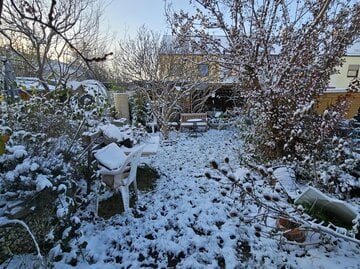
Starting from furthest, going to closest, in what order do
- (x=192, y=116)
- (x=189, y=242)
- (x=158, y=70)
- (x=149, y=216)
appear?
Result: (x=192, y=116) < (x=158, y=70) < (x=149, y=216) < (x=189, y=242)

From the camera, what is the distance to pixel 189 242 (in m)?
2.69

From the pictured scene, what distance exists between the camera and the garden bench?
10.0 m

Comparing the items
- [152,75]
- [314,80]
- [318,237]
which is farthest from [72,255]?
[152,75]

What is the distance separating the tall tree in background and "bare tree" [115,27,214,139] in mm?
3141

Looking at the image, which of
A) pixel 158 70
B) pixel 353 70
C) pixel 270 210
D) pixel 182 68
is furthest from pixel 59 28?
pixel 353 70

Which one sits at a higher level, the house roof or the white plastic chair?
the house roof

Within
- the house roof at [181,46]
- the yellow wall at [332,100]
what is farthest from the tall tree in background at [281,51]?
the yellow wall at [332,100]

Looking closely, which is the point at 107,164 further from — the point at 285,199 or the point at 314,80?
the point at 314,80

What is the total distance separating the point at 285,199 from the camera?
267 cm

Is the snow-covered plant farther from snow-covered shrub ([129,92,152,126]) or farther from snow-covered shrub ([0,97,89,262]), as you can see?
snow-covered shrub ([129,92,152,126])

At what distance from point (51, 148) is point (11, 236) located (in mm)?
943

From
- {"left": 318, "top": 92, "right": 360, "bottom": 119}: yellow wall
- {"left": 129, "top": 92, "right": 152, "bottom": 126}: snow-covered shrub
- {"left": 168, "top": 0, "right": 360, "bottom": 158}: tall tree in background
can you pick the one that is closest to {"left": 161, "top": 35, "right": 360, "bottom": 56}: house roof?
{"left": 168, "top": 0, "right": 360, "bottom": 158}: tall tree in background

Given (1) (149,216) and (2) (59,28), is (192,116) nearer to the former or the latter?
(2) (59,28)

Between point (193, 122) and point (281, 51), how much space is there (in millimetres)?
5497
